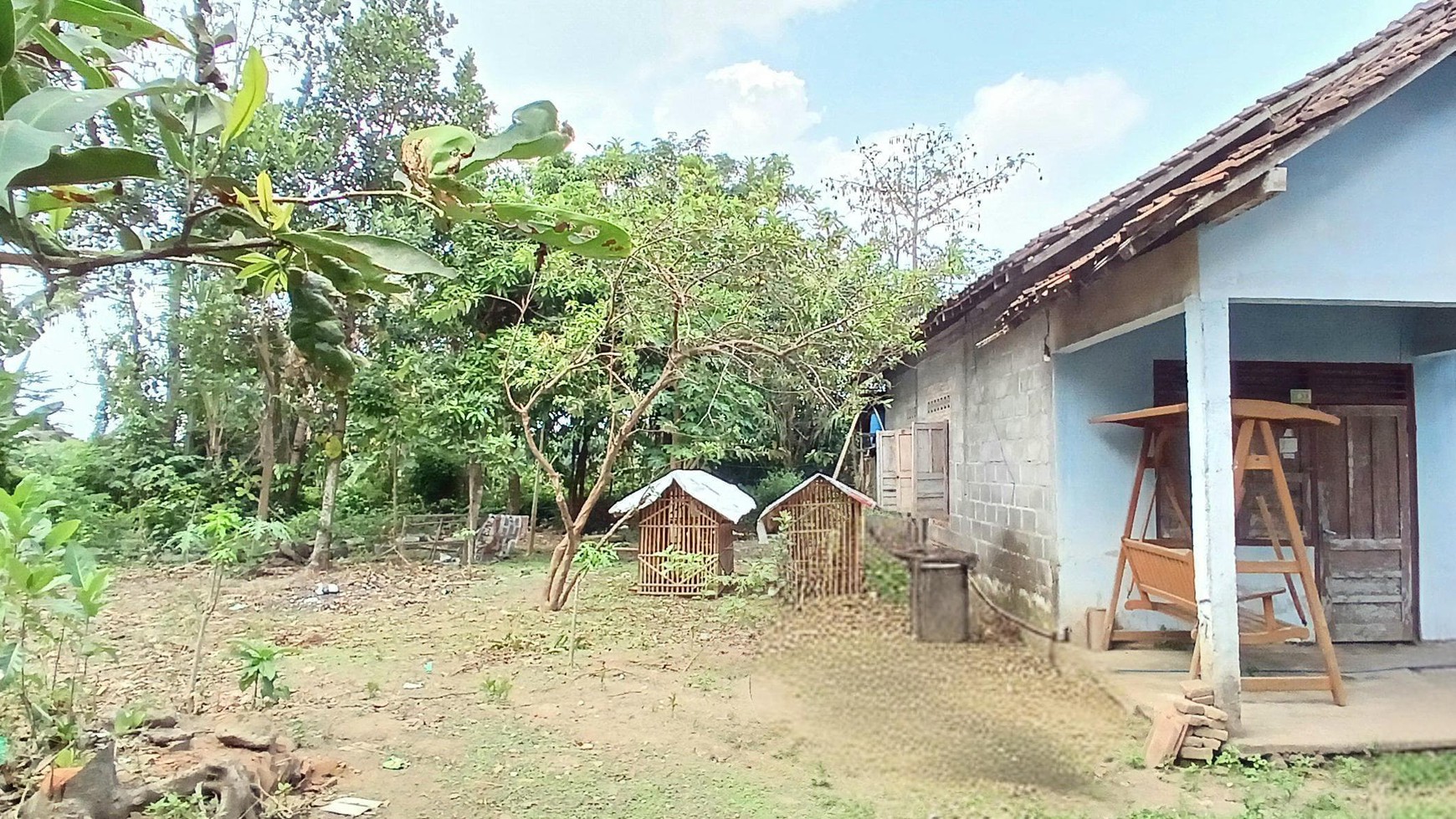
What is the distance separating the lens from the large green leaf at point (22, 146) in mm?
883

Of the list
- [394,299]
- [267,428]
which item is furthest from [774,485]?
[394,299]

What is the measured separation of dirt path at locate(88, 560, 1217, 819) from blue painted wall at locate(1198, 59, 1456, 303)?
246 cm

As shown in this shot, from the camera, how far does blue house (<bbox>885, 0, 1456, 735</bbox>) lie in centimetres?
402

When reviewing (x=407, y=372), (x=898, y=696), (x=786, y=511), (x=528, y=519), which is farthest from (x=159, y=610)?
(x=898, y=696)

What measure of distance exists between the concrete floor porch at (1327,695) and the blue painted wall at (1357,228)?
6.94ft

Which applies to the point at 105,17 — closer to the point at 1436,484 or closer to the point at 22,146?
the point at 22,146

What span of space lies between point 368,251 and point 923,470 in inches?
297

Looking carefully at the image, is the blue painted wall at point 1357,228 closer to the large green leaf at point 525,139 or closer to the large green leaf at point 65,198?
the large green leaf at point 525,139

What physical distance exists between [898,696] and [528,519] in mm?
8543

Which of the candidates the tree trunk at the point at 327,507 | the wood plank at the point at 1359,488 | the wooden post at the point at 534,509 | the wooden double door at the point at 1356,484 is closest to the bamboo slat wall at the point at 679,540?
the wooden post at the point at 534,509

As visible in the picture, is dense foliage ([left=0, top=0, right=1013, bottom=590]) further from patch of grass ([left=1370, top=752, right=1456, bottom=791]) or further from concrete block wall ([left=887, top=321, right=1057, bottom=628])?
patch of grass ([left=1370, top=752, right=1456, bottom=791])

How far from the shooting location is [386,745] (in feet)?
13.7

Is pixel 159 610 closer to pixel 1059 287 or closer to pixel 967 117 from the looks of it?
pixel 1059 287

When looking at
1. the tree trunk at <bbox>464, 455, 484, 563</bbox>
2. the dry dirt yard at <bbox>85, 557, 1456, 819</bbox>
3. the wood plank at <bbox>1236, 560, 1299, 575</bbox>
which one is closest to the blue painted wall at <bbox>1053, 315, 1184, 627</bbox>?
the dry dirt yard at <bbox>85, 557, 1456, 819</bbox>
